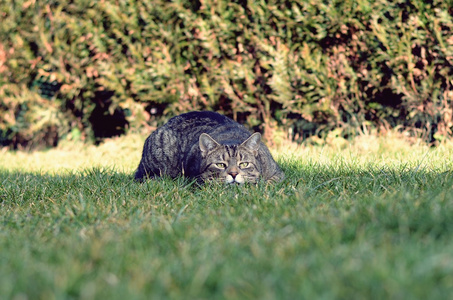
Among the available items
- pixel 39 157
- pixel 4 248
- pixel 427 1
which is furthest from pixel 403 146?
pixel 39 157

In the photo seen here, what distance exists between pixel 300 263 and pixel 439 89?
4.63 metres

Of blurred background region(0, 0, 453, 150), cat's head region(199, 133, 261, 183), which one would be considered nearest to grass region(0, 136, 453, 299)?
cat's head region(199, 133, 261, 183)

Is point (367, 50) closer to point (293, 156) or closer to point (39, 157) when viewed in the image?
point (293, 156)

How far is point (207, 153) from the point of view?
Result: 421 centimetres

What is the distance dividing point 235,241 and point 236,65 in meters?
4.40

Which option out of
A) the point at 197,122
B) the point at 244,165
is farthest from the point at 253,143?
the point at 197,122

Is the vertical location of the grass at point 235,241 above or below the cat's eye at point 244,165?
above

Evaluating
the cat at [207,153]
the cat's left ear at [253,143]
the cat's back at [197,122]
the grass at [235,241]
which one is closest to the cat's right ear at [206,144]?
the cat at [207,153]

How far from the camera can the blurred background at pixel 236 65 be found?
18.8 ft

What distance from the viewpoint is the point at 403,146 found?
17.8 feet

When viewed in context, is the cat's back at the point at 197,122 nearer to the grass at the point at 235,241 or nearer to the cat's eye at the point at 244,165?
the cat's eye at the point at 244,165

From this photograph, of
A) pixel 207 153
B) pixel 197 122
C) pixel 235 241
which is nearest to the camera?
pixel 235 241

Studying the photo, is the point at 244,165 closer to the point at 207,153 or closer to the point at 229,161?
the point at 229,161

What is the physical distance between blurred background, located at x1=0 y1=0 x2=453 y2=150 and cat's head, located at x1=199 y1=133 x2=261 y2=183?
2.09 metres
